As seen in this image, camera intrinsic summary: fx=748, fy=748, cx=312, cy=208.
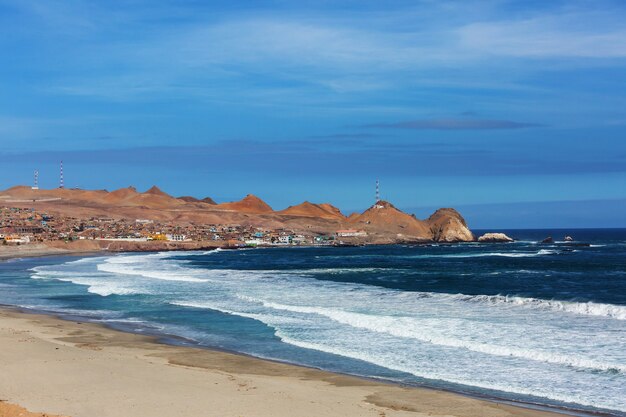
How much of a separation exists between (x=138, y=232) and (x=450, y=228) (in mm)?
72702

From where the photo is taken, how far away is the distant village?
15175 centimetres

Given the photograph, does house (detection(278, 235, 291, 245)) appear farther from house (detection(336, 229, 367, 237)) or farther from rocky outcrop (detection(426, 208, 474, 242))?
rocky outcrop (detection(426, 208, 474, 242))

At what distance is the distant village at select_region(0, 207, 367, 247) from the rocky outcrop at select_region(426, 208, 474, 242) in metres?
17.8

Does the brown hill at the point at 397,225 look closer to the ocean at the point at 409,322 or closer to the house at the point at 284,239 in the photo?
the house at the point at 284,239

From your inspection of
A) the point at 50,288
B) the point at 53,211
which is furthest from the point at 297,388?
the point at 53,211

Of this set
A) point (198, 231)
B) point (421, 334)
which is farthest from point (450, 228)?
point (421, 334)

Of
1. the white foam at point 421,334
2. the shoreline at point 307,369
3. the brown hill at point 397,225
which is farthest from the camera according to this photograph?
the brown hill at point 397,225

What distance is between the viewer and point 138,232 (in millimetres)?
169500

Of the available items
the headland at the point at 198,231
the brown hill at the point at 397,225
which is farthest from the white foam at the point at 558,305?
the brown hill at the point at 397,225

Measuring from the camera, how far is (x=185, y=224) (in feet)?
634

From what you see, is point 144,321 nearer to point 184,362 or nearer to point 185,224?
point 184,362

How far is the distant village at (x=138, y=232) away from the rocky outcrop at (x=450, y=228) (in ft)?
58.6

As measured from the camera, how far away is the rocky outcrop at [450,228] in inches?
6983

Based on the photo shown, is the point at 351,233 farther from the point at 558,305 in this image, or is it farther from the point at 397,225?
the point at 558,305
